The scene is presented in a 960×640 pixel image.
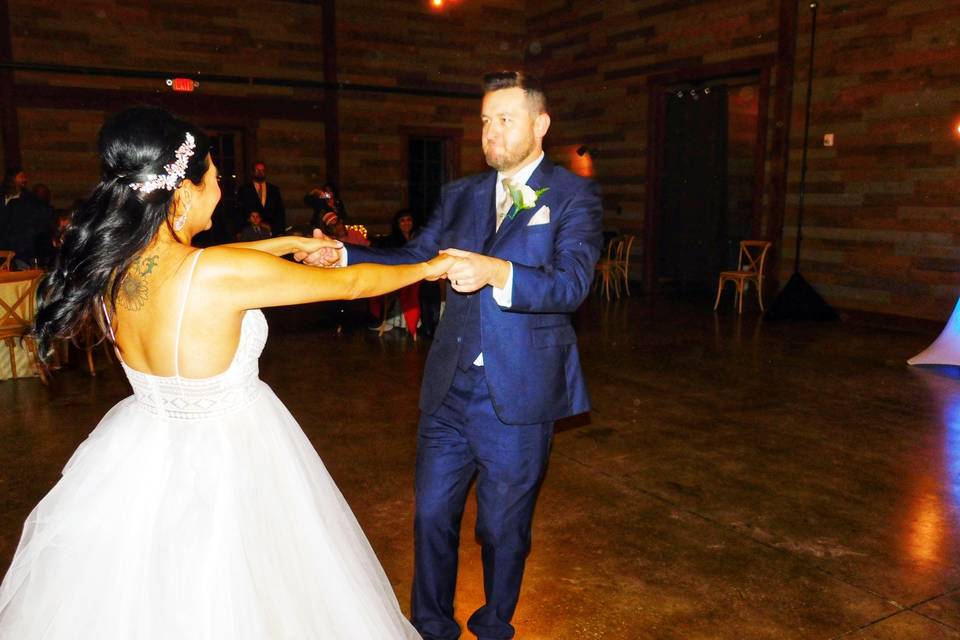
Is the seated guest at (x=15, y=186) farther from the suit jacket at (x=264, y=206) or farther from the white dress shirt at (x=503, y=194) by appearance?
the white dress shirt at (x=503, y=194)

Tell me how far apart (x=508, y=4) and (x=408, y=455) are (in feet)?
35.6

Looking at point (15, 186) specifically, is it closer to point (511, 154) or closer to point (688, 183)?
point (511, 154)

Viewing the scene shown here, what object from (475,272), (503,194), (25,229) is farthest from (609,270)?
(475,272)

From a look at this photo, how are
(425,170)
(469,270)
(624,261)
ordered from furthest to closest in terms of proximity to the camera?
(425,170)
(624,261)
(469,270)

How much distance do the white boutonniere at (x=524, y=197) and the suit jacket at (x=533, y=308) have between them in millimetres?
20

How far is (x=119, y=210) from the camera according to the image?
170 centimetres

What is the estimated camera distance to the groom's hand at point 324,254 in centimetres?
231

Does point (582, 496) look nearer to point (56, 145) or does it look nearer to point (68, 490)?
point (68, 490)

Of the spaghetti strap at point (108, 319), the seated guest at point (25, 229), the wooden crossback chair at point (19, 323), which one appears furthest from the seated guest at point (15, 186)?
the spaghetti strap at point (108, 319)

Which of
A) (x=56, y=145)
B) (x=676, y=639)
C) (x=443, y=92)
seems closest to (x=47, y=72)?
(x=56, y=145)

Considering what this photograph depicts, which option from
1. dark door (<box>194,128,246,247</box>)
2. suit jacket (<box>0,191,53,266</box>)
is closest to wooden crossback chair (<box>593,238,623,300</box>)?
dark door (<box>194,128,246,247</box>)

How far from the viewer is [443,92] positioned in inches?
506

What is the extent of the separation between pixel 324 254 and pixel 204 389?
2.13 feet

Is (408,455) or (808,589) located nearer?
(808,589)
